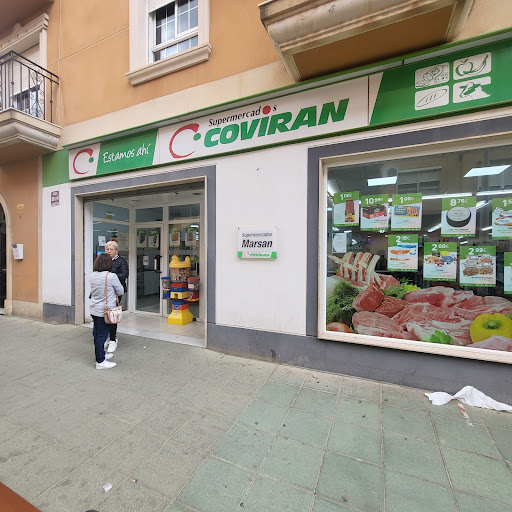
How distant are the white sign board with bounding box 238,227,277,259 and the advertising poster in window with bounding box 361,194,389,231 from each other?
1.19m

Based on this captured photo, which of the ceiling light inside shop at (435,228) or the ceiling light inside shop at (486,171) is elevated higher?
the ceiling light inside shop at (486,171)

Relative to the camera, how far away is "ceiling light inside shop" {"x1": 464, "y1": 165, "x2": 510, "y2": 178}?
2.95 metres

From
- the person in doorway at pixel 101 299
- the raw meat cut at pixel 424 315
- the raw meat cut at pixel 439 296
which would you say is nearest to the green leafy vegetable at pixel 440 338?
the raw meat cut at pixel 424 315

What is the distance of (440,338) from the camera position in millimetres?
3145

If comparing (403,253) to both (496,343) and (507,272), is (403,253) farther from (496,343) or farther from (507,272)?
(496,343)

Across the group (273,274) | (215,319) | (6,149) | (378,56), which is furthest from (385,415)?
(6,149)

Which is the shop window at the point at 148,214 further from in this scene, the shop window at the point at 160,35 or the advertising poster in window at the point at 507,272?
the advertising poster in window at the point at 507,272

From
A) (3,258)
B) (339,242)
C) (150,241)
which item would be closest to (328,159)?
(339,242)

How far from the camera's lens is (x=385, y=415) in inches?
103

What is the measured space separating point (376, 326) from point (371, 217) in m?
1.41

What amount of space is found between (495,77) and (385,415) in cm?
364

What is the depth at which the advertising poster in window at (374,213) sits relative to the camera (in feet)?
11.2

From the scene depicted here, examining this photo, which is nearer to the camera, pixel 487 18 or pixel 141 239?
pixel 487 18

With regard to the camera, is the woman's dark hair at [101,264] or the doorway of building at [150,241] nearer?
the woman's dark hair at [101,264]
